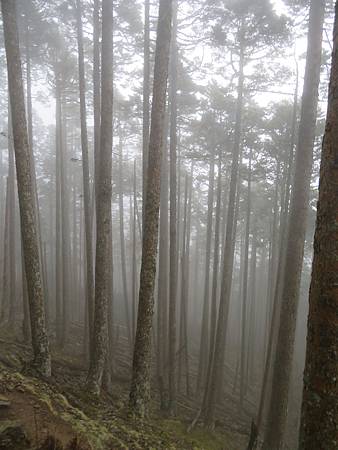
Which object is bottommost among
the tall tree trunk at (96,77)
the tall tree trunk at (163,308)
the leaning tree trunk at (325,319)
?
the tall tree trunk at (163,308)

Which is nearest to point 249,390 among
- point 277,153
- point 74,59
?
point 277,153

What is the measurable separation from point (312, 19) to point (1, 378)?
33.9 ft

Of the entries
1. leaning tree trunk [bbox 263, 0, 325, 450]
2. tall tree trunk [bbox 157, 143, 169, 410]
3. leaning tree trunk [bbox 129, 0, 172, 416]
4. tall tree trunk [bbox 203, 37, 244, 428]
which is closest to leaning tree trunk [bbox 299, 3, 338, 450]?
leaning tree trunk [bbox 129, 0, 172, 416]

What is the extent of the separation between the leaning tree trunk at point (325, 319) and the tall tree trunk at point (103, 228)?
528 cm

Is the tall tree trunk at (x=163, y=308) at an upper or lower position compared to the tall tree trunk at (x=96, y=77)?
lower

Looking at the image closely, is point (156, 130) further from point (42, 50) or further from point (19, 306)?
point (19, 306)

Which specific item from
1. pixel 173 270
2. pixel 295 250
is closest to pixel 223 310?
pixel 173 270

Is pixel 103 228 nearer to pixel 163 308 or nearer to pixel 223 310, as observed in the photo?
pixel 163 308

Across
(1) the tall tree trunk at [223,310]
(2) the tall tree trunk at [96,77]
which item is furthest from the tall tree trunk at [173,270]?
(2) the tall tree trunk at [96,77]

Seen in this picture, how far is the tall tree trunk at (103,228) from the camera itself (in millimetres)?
7518

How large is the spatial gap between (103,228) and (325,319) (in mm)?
5669

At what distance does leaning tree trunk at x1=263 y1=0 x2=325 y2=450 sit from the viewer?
741 cm

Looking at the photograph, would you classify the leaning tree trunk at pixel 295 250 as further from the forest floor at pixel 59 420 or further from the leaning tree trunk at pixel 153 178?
the leaning tree trunk at pixel 153 178

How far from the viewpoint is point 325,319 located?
9.88ft
